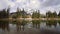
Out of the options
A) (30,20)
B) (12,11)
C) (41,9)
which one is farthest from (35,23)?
(12,11)

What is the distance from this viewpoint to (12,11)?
132 centimetres

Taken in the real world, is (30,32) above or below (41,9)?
below

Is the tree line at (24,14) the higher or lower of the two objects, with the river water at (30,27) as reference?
higher

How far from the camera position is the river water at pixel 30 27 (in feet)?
4.27

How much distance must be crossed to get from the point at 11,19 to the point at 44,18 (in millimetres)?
348

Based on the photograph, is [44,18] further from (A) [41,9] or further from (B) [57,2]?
(B) [57,2]

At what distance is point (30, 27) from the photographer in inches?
52.1

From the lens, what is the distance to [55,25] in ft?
4.40

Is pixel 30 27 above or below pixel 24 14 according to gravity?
below

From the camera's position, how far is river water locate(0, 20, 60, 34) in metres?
1.30

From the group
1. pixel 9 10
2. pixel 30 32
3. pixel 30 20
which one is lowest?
pixel 30 32

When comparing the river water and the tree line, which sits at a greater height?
the tree line

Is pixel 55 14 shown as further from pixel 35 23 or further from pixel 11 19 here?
pixel 11 19

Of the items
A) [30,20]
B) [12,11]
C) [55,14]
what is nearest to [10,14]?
[12,11]
